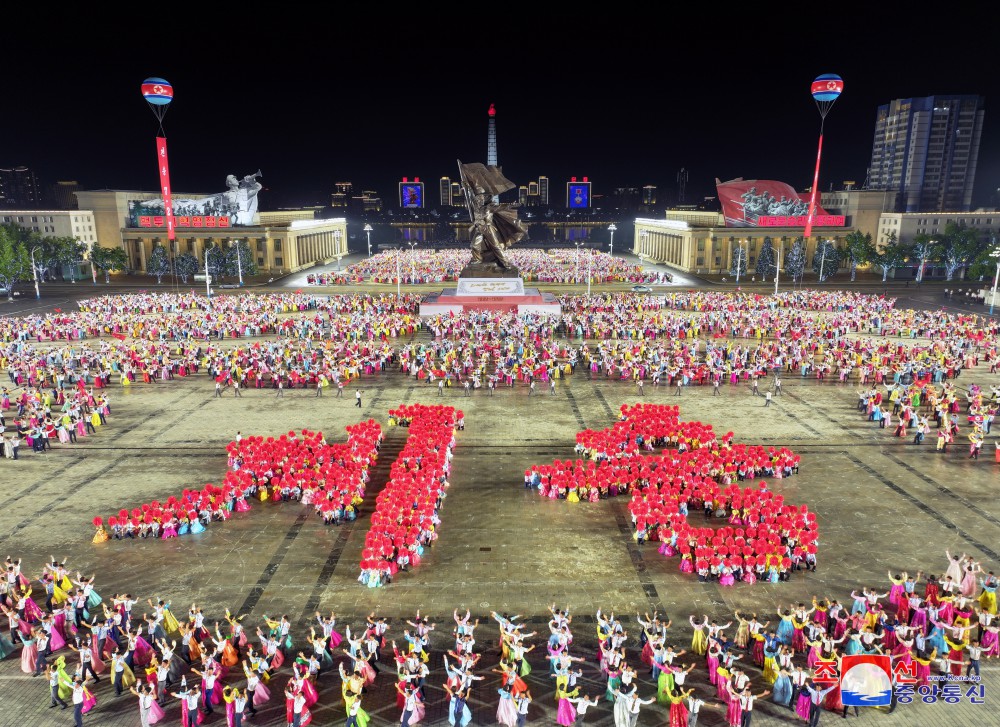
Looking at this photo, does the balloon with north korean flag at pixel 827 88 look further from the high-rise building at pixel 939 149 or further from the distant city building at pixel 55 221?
the high-rise building at pixel 939 149

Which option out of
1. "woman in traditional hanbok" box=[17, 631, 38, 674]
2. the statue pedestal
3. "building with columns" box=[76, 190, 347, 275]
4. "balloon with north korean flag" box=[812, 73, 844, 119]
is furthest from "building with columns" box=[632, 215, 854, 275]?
"woman in traditional hanbok" box=[17, 631, 38, 674]

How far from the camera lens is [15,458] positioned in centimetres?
2558

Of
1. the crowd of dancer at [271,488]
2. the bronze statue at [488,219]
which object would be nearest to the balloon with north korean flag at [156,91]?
the bronze statue at [488,219]

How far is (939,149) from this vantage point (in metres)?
194

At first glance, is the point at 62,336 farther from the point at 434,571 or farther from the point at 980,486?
the point at 980,486

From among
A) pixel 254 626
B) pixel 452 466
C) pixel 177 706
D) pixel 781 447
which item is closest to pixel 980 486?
pixel 781 447

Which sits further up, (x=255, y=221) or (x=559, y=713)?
(x=255, y=221)

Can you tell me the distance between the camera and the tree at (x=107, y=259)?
83.9 m

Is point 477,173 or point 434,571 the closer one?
point 434,571

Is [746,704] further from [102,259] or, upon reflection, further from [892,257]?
[102,259]

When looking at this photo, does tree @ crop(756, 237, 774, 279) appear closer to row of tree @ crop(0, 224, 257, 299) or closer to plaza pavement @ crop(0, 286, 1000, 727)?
plaza pavement @ crop(0, 286, 1000, 727)

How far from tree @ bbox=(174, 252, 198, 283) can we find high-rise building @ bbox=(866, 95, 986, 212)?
18011 centimetres

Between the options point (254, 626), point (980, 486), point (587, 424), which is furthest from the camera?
point (587, 424)

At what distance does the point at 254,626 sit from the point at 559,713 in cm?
731
